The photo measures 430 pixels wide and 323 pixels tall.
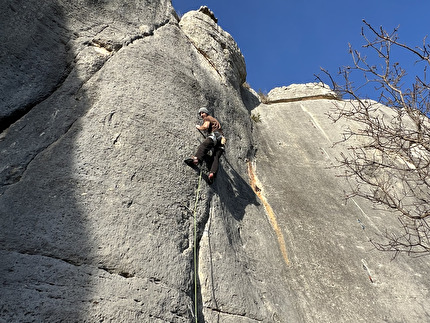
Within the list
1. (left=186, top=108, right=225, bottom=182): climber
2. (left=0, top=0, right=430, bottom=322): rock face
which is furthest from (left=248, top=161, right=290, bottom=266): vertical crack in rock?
(left=186, top=108, right=225, bottom=182): climber

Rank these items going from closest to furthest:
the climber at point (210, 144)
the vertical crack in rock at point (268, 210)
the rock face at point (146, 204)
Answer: the rock face at point (146, 204)
the climber at point (210, 144)
the vertical crack in rock at point (268, 210)

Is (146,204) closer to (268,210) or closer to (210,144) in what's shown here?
(210,144)

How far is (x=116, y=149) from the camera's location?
4.88 m

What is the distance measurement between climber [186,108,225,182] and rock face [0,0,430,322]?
20cm

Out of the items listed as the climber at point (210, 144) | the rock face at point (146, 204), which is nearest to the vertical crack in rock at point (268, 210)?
the rock face at point (146, 204)

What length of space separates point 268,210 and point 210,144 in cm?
207

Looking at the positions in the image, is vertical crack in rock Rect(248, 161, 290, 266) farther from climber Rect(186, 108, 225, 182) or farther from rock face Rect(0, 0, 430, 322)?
climber Rect(186, 108, 225, 182)

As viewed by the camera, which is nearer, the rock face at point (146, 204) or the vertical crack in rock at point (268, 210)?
the rock face at point (146, 204)

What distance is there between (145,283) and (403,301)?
4589 mm

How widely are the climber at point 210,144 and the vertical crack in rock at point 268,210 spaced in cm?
172

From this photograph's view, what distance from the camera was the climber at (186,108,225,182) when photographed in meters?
5.59

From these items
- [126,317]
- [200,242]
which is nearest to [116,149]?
[200,242]

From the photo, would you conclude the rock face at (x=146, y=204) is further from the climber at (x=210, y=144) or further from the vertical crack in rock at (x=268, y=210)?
the climber at (x=210, y=144)

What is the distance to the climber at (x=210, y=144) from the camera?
5586mm
